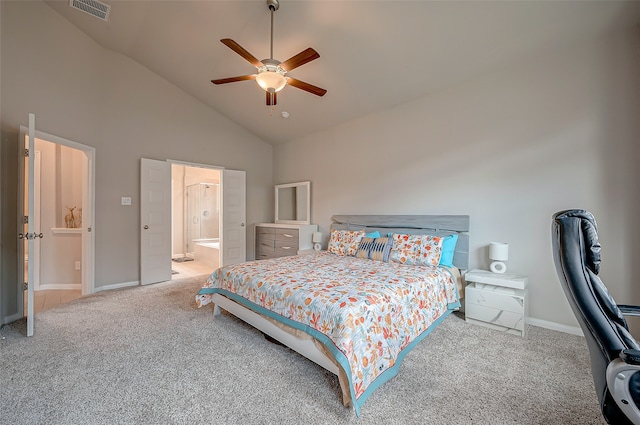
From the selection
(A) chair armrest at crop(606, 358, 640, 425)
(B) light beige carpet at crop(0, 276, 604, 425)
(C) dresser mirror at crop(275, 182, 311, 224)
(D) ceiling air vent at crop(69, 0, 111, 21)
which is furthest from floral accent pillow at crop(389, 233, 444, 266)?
(D) ceiling air vent at crop(69, 0, 111, 21)

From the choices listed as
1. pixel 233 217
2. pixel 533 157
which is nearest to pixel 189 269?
pixel 233 217

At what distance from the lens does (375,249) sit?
3.53 meters

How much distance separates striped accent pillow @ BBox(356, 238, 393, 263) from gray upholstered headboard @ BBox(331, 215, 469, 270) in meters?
0.38

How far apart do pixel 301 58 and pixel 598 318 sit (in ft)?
8.40

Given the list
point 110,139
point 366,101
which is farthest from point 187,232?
point 366,101

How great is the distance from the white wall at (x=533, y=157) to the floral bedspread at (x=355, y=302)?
3.07 feet

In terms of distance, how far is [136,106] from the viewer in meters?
4.36

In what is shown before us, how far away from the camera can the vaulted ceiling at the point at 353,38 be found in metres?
2.45

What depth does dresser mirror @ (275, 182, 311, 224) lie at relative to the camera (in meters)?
5.34

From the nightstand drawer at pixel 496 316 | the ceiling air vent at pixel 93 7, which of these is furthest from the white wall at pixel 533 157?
the ceiling air vent at pixel 93 7

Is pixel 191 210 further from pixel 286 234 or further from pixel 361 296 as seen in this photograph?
pixel 361 296

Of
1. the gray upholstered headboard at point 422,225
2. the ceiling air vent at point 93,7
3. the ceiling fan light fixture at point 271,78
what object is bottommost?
the gray upholstered headboard at point 422,225

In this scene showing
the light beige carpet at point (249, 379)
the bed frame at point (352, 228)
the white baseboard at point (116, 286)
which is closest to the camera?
the light beige carpet at point (249, 379)

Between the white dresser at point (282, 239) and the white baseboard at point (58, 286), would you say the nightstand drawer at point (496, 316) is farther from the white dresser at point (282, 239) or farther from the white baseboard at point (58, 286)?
the white baseboard at point (58, 286)
